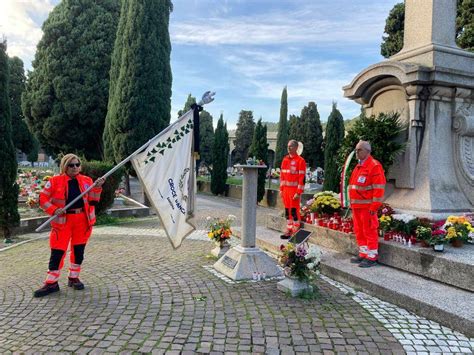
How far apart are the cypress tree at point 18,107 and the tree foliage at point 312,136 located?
2473cm

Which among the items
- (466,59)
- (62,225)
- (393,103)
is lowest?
(62,225)

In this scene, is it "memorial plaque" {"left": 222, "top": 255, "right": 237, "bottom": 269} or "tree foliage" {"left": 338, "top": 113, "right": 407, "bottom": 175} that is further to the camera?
"tree foliage" {"left": 338, "top": 113, "right": 407, "bottom": 175}

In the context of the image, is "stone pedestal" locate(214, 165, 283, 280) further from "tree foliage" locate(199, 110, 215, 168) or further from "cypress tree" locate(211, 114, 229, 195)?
"tree foliage" locate(199, 110, 215, 168)

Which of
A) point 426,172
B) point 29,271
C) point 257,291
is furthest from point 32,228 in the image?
point 426,172

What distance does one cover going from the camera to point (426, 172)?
6625 millimetres

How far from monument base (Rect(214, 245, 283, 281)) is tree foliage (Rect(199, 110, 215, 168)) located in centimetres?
3762

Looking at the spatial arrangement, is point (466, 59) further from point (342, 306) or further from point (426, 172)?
point (342, 306)

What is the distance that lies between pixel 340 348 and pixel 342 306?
1.06 metres

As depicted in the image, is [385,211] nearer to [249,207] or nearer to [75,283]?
[249,207]

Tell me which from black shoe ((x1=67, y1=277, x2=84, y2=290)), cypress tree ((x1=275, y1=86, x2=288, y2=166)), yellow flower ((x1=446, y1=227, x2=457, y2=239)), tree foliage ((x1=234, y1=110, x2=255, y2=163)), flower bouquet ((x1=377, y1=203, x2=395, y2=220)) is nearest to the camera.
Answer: black shoe ((x1=67, y1=277, x2=84, y2=290))

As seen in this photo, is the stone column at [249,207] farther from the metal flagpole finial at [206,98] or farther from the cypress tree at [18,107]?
the cypress tree at [18,107]

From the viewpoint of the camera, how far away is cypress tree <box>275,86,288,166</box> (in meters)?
30.9

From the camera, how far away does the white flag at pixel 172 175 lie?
5199mm

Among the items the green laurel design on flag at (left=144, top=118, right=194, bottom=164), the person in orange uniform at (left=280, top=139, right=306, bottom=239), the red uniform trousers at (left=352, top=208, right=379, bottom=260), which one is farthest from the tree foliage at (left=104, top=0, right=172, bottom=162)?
the red uniform trousers at (left=352, top=208, right=379, bottom=260)
